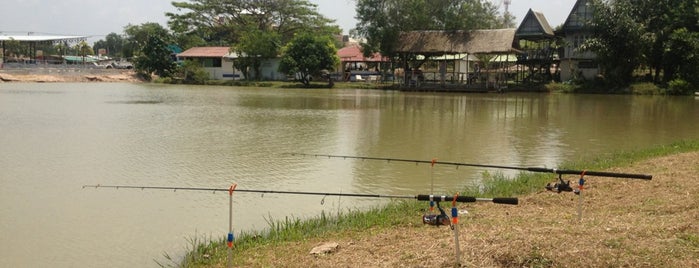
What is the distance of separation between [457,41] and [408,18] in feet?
14.6

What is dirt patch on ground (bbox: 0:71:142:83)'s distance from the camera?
162 feet

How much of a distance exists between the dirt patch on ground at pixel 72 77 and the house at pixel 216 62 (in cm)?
511

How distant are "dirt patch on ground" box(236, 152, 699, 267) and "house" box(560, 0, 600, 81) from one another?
33.7m

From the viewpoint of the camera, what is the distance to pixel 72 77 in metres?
52.3

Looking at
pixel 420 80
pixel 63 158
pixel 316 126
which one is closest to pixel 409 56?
pixel 420 80

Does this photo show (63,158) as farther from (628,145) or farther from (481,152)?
(628,145)

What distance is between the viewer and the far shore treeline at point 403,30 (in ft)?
111

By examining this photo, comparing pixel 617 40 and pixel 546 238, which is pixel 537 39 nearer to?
pixel 617 40

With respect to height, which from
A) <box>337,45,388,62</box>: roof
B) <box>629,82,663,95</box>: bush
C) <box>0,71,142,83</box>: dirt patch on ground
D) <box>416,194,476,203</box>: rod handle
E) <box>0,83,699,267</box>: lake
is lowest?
<box>0,83,699,267</box>: lake

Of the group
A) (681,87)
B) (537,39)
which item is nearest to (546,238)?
(681,87)

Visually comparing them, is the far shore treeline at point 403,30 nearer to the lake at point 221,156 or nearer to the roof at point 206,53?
the roof at point 206,53

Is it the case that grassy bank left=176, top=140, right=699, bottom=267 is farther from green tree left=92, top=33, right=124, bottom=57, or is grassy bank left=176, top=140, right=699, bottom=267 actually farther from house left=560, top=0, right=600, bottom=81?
green tree left=92, top=33, right=124, bottom=57

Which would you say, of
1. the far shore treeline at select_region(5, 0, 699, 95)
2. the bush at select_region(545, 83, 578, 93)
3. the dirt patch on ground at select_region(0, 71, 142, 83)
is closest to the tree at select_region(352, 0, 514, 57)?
the far shore treeline at select_region(5, 0, 699, 95)

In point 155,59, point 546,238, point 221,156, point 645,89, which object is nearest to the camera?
point 546,238
